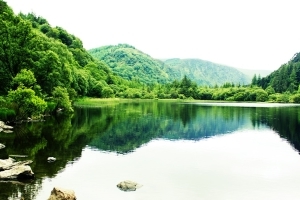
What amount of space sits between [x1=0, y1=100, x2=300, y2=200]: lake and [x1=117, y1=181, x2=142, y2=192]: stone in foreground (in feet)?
1.67

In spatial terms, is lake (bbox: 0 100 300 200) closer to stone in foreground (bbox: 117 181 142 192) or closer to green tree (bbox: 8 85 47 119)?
stone in foreground (bbox: 117 181 142 192)

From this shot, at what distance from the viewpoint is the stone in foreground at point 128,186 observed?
2465cm

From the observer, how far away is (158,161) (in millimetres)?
34969

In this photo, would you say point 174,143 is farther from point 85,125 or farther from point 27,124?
point 27,124

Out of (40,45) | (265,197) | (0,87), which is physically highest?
(40,45)

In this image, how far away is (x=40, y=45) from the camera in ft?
248

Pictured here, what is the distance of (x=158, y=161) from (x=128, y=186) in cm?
1048

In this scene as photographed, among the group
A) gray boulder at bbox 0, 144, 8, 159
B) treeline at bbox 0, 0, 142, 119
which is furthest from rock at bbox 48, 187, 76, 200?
treeline at bbox 0, 0, 142, 119

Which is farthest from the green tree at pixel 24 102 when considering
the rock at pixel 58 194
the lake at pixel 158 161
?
the rock at pixel 58 194

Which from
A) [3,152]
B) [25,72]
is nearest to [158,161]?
[3,152]

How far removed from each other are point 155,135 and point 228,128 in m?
17.6

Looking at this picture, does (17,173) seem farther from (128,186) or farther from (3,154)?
(3,154)

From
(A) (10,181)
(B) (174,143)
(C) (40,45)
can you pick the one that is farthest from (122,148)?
(C) (40,45)

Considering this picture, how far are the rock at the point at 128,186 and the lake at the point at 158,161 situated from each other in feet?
1.69
